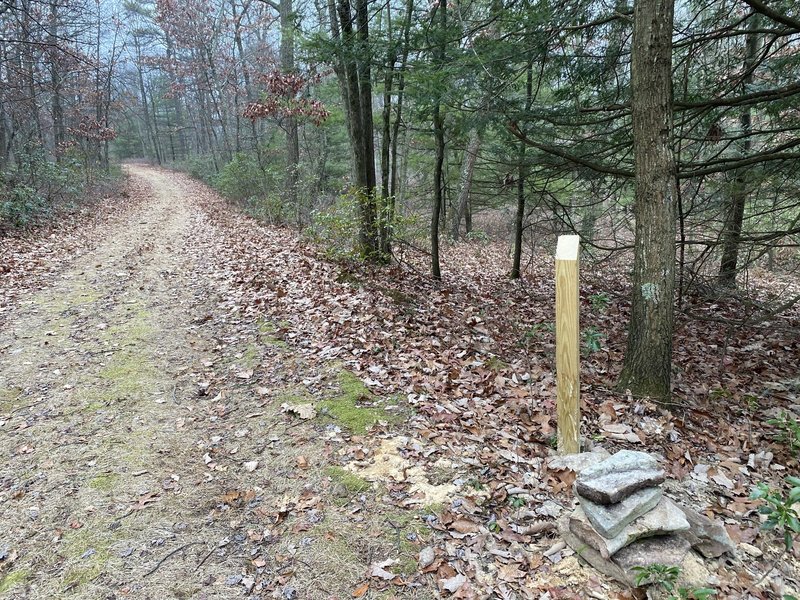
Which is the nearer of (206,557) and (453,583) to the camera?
(453,583)

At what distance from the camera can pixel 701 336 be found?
712 cm

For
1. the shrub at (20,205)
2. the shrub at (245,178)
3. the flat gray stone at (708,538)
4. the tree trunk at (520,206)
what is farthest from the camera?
the shrub at (245,178)

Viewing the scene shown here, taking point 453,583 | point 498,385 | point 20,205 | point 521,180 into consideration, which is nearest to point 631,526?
point 453,583

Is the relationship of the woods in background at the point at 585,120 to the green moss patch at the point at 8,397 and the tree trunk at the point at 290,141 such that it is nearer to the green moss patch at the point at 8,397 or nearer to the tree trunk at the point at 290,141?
the tree trunk at the point at 290,141

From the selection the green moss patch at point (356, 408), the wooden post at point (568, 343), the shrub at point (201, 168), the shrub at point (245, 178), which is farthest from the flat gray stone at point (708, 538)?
the shrub at point (201, 168)

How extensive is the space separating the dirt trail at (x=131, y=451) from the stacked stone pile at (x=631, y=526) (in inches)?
68.3

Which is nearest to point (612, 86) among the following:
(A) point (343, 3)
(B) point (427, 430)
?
(A) point (343, 3)

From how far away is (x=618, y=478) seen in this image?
2.87m

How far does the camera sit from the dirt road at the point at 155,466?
2900mm

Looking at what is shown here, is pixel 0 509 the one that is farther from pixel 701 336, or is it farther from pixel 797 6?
pixel 797 6

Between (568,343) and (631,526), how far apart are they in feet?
3.93

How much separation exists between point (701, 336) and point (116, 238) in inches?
540

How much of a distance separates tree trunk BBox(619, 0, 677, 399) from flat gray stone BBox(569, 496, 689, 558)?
1905 millimetres

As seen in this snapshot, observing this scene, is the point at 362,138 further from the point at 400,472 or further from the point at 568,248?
the point at 400,472
